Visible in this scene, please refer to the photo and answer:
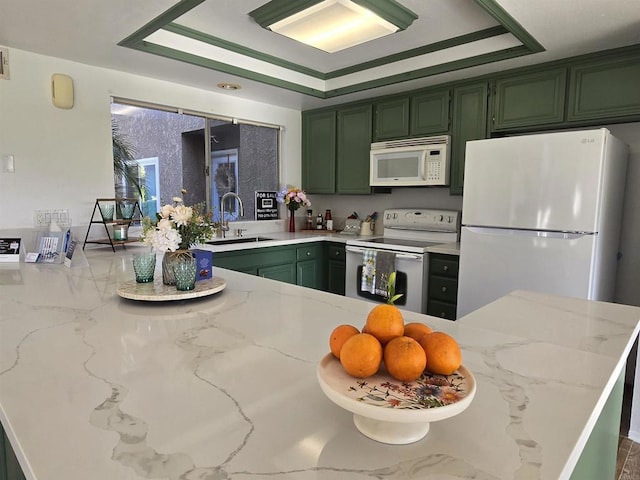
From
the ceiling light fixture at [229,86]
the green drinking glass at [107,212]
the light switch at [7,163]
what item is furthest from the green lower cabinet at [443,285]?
the light switch at [7,163]

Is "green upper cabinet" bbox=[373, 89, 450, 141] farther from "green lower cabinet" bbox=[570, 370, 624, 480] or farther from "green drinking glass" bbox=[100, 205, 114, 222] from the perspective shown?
"green lower cabinet" bbox=[570, 370, 624, 480]

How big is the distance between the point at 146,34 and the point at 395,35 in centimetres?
158

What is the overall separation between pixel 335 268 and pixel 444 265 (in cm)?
111

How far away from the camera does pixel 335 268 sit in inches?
152

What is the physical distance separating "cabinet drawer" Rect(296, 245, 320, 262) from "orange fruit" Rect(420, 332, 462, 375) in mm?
3014

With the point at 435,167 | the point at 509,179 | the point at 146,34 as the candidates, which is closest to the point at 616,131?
the point at 509,179

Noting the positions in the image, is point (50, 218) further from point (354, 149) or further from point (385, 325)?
point (385, 325)

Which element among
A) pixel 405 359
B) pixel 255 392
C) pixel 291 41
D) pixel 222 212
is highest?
pixel 291 41

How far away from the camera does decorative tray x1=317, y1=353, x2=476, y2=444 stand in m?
0.58

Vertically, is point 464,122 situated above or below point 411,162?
above

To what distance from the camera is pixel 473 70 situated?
2.97m

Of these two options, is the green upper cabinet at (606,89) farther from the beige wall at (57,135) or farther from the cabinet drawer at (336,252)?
the beige wall at (57,135)

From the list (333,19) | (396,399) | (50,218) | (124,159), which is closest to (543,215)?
(333,19)

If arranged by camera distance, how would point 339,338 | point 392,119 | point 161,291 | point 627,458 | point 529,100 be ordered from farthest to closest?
point 392,119, point 529,100, point 627,458, point 161,291, point 339,338
